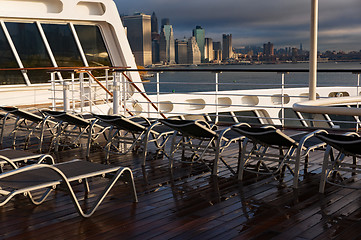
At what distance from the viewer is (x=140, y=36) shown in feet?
142

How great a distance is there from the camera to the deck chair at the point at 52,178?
9.55 feet

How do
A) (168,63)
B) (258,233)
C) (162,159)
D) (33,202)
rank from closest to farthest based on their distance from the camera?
(258,233) < (33,202) < (162,159) < (168,63)

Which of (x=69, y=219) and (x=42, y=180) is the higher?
(x=42, y=180)

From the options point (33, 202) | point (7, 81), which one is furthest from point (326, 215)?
point (7, 81)

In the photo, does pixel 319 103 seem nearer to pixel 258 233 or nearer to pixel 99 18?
pixel 258 233

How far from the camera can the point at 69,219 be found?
3209 mm

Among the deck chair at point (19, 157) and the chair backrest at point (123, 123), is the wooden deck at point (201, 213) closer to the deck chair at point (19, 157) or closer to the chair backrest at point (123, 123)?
the deck chair at point (19, 157)

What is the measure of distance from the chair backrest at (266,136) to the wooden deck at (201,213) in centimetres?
35

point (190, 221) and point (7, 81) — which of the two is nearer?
point (190, 221)

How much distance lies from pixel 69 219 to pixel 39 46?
8.70 metres

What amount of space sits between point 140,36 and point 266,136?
4026 centimetres

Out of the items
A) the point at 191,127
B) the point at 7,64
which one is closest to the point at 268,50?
the point at 191,127

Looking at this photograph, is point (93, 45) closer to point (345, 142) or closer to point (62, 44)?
point (62, 44)

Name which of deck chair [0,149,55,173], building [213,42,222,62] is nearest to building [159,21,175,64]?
building [213,42,222,62]
